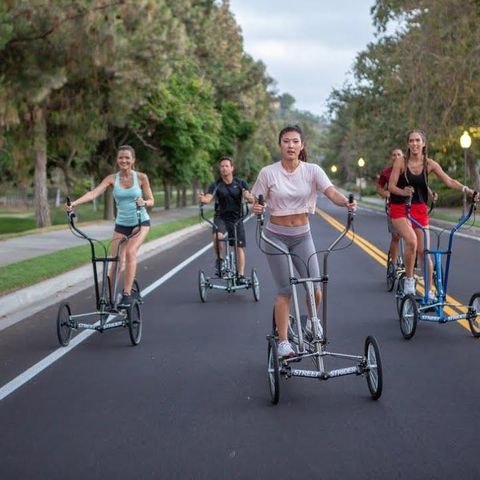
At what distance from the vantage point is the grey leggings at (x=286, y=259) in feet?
22.6

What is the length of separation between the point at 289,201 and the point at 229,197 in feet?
19.4

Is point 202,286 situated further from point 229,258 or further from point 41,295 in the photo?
point 41,295

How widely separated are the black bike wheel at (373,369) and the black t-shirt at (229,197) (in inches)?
245

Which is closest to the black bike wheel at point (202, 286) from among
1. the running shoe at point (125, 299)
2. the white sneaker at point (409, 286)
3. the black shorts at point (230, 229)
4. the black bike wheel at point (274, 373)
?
the black shorts at point (230, 229)

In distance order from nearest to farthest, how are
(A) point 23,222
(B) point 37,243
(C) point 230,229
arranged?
(C) point 230,229
(B) point 37,243
(A) point 23,222

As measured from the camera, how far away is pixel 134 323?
898 centimetres

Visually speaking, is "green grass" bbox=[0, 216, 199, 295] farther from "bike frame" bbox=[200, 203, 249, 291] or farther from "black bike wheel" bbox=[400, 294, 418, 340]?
"black bike wheel" bbox=[400, 294, 418, 340]

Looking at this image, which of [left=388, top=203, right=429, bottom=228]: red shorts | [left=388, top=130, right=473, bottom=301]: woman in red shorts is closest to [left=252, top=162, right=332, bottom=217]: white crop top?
[left=388, top=130, right=473, bottom=301]: woman in red shorts

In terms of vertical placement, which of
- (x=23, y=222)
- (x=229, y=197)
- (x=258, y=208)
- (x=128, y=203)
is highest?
(x=258, y=208)

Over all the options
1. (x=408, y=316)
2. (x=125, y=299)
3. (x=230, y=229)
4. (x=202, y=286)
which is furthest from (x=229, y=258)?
(x=408, y=316)

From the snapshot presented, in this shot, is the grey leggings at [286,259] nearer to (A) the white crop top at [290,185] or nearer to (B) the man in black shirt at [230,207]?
(A) the white crop top at [290,185]

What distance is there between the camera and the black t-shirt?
12625 millimetres

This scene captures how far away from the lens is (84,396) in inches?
266

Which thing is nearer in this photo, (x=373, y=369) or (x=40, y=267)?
(x=373, y=369)
